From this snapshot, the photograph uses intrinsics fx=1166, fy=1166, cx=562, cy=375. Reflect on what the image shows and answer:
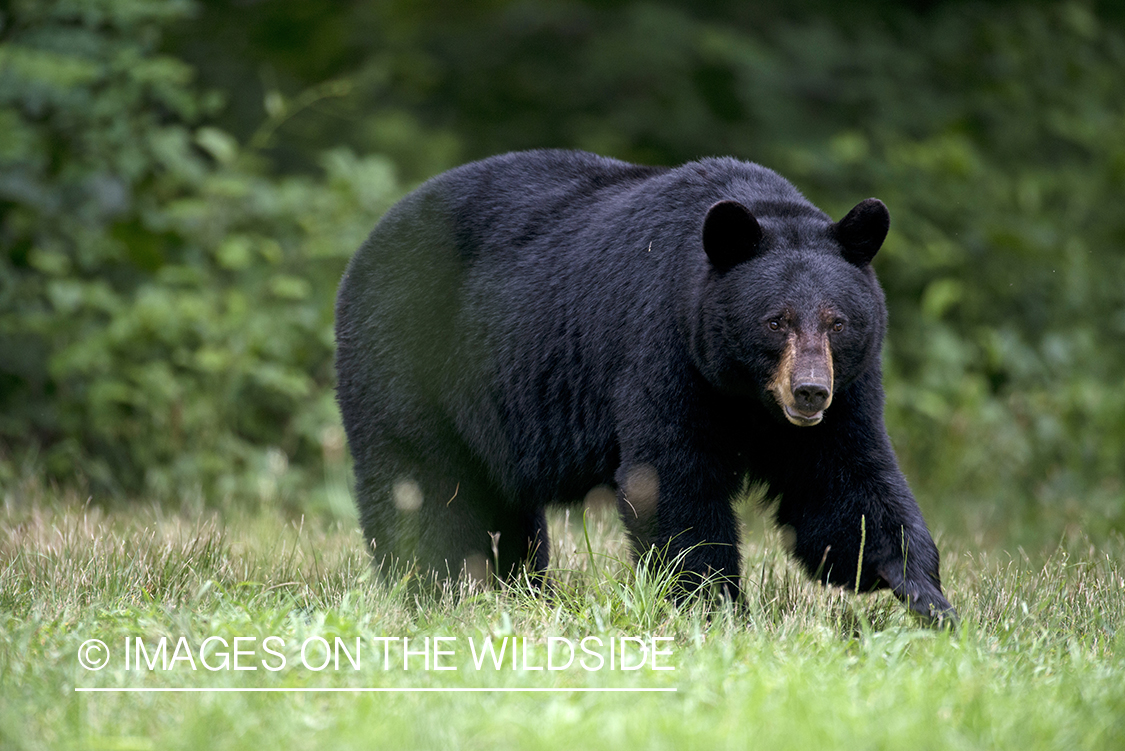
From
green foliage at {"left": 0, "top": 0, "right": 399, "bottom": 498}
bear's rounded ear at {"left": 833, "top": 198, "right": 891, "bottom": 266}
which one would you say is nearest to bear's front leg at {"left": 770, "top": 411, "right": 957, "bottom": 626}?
bear's rounded ear at {"left": 833, "top": 198, "right": 891, "bottom": 266}

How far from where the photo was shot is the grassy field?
8.31 feet

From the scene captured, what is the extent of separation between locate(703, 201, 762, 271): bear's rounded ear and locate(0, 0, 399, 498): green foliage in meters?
3.53

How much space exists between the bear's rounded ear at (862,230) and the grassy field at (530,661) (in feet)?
3.63

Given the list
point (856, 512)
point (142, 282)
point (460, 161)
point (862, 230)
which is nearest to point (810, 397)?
point (856, 512)

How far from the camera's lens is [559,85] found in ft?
37.3

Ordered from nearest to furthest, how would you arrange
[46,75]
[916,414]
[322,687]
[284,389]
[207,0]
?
[322,687] < [46,75] < [284,389] < [916,414] < [207,0]

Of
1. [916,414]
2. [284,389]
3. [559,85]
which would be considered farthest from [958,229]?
[284,389]

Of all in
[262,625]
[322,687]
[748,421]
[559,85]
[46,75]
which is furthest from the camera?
[559,85]

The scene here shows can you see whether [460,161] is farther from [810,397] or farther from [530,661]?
[530,661]

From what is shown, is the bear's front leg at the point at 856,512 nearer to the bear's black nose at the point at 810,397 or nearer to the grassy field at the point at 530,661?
the grassy field at the point at 530,661

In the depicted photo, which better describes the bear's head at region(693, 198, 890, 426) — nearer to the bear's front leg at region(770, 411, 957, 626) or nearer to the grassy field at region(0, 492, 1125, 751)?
the bear's front leg at region(770, 411, 957, 626)

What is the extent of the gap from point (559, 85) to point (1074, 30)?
464 cm

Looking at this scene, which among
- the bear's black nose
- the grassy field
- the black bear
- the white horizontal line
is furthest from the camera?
the black bear

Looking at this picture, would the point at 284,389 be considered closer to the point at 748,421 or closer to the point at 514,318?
the point at 514,318
